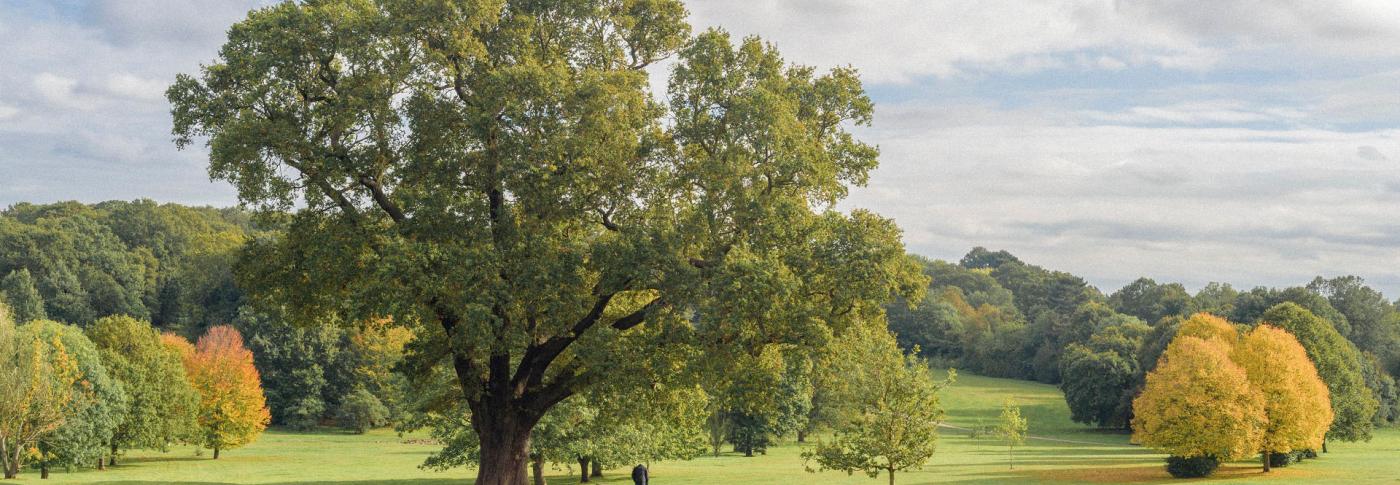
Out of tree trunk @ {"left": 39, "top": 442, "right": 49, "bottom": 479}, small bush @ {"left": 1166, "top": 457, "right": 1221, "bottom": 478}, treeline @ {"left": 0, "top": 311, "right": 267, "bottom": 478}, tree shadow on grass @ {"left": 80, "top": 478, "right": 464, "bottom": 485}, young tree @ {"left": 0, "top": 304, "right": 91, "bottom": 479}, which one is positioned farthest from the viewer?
tree trunk @ {"left": 39, "top": 442, "right": 49, "bottom": 479}

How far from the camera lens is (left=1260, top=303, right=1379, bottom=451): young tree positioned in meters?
66.9

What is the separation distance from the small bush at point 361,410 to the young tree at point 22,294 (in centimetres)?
3549

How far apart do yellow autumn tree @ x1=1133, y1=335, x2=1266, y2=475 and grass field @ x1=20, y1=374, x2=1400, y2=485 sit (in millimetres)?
1563

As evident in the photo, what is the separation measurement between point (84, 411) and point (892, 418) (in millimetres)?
37432

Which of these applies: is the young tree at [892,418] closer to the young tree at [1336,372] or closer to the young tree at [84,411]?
the young tree at [84,411]

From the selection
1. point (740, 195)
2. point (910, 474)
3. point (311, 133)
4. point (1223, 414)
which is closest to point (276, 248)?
point (311, 133)

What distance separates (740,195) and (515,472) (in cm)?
1063

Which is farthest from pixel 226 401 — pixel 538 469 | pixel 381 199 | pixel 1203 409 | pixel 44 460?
pixel 1203 409

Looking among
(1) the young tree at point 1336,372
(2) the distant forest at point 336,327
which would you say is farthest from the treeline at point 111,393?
(1) the young tree at point 1336,372

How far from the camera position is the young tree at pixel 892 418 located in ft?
128

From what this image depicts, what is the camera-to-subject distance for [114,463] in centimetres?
6456

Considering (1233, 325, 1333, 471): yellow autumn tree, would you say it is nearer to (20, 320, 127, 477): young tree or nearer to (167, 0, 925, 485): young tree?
(167, 0, 925, 485): young tree

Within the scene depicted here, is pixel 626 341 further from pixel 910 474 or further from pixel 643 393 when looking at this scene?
pixel 910 474

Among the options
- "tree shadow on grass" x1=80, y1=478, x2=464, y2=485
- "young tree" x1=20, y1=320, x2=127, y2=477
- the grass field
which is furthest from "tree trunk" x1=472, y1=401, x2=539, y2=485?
"young tree" x1=20, y1=320, x2=127, y2=477
